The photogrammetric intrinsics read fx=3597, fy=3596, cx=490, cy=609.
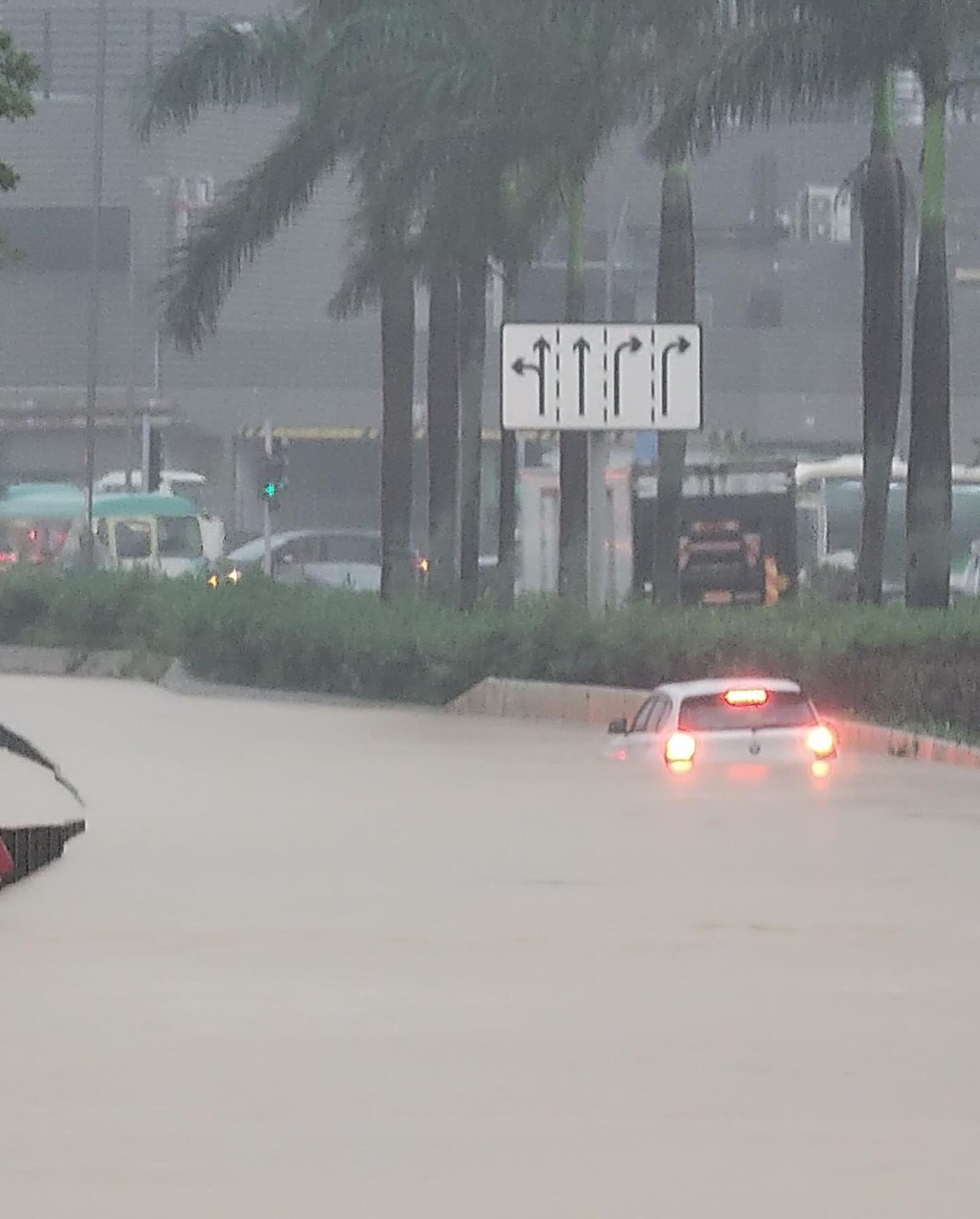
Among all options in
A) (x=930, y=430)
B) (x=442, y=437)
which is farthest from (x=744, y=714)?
(x=442, y=437)

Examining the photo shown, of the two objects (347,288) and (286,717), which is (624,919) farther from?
(347,288)

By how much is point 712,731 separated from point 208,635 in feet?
61.2

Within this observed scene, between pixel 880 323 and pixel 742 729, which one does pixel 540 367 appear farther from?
pixel 742 729

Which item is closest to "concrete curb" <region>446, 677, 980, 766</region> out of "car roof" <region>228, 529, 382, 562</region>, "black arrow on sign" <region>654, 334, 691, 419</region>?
"black arrow on sign" <region>654, 334, 691, 419</region>

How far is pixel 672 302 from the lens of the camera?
41.7 metres

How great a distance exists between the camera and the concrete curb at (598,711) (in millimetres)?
27922

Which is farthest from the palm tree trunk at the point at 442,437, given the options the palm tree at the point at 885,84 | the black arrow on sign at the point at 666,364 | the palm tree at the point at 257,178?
the palm tree at the point at 885,84

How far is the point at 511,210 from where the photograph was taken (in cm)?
4331

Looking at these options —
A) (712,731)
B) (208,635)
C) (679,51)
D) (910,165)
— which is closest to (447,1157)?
(712,731)

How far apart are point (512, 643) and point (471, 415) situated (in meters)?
9.68

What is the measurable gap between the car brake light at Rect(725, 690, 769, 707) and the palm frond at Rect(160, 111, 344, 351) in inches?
905

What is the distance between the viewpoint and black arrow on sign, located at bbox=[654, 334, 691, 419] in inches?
1468

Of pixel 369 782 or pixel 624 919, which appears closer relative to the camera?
pixel 624 919

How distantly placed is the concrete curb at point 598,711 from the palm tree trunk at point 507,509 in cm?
563
